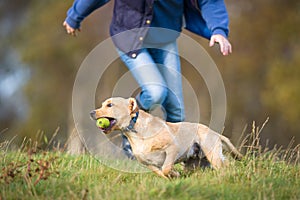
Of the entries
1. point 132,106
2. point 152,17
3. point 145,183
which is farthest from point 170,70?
point 145,183

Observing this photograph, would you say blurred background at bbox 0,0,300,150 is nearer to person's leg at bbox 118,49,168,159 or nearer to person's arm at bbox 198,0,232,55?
person's arm at bbox 198,0,232,55

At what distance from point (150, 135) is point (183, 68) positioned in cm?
1458

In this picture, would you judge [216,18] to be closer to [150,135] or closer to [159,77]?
[159,77]

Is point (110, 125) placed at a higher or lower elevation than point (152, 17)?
lower

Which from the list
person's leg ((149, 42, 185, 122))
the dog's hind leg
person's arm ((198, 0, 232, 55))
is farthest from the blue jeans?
the dog's hind leg

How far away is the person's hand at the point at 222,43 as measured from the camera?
5743 millimetres

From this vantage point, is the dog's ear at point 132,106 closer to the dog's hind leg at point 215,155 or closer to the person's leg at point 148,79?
the person's leg at point 148,79

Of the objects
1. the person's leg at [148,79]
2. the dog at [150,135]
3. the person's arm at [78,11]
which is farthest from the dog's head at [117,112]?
the person's arm at [78,11]

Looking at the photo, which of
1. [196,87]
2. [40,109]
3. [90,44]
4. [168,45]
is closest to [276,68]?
[196,87]

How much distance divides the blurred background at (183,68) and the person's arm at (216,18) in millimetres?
9863

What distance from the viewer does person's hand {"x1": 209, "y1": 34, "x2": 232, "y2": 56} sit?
5743 mm

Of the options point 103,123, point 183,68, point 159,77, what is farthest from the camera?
point 183,68

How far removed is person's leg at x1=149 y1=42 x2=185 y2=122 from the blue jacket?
4.4 inches

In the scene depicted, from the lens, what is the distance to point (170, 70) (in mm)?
6223
